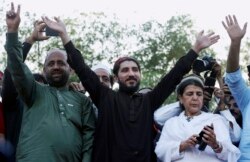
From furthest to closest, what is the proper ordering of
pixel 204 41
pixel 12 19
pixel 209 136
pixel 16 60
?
pixel 204 41 → pixel 12 19 → pixel 16 60 → pixel 209 136

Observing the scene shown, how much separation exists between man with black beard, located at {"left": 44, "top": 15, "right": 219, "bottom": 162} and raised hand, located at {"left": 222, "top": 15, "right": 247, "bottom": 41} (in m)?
0.23

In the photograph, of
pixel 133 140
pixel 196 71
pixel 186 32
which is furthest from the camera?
pixel 186 32

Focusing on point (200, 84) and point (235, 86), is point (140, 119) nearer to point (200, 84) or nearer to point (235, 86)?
point (200, 84)

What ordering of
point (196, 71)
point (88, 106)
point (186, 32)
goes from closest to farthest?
point (88, 106), point (196, 71), point (186, 32)

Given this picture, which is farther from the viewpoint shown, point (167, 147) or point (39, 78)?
point (39, 78)

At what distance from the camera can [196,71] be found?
17.4 ft

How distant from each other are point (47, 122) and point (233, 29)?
6.72ft

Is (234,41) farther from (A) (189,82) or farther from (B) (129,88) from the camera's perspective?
(B) (129,88)

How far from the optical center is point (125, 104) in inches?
188

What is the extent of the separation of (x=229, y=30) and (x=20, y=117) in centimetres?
229

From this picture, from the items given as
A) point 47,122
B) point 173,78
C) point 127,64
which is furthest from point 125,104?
point 47,122

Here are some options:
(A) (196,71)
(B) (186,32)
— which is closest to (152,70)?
(B) (186,32)

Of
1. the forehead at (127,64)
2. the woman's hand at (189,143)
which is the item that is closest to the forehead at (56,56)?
the forehead at (127,64)


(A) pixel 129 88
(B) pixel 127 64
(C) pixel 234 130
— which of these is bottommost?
(C) pixel 234 130
